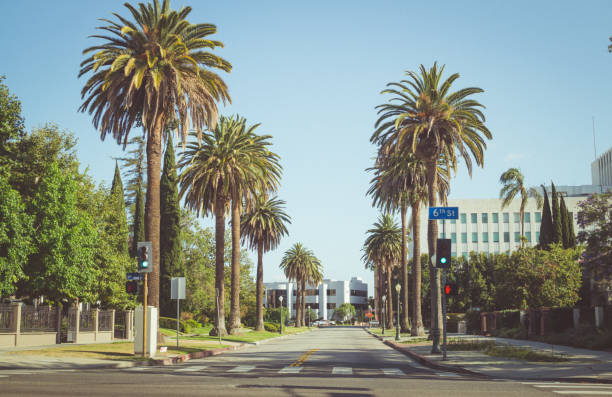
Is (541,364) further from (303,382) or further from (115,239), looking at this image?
(115,239)

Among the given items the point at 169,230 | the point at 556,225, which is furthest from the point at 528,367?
the point at 556,225

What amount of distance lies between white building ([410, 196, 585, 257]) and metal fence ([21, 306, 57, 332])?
91349 mm

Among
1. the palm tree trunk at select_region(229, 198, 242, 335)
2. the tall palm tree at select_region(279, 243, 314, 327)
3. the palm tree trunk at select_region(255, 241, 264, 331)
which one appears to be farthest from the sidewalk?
the tall palm tree at select_region(279, 243, 314, 327)

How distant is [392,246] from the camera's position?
3059 inches

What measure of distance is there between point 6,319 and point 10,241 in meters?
4.37

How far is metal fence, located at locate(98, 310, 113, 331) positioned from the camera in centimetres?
3784

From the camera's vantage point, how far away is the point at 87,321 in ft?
118

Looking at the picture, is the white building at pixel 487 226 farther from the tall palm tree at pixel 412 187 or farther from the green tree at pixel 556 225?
the tall palm tree at pixel 412 187

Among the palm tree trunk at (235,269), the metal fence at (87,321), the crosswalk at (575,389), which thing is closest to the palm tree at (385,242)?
the palm tree trunk at (235,269)

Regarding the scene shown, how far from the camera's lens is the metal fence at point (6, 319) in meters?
28.7

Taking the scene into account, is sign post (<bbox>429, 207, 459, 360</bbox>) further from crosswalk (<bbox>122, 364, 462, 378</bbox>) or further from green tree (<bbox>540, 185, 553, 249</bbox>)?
green tree (<bbox>540, 185, 553, 249</bbox>)

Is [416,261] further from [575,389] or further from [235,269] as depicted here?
[575,389]

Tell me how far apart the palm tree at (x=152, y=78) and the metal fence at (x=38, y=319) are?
6328 millimetres

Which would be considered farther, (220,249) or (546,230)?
(546,230)
